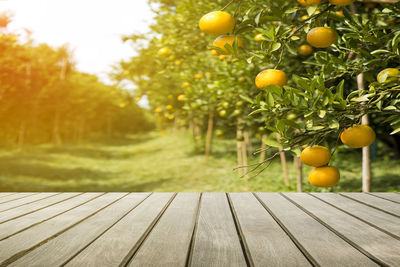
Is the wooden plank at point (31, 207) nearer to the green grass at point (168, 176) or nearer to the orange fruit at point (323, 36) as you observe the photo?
the orange fruit at point (323, 36)

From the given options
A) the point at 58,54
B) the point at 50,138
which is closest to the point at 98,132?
the point at 50,138

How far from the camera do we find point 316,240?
4.72ft

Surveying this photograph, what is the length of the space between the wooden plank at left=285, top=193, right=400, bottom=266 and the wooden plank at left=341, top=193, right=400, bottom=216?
0.97ft

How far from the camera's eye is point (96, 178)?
1060 cm

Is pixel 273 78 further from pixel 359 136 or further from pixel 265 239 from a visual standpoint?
pixel 265 239

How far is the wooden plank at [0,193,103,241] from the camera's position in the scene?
163 cm

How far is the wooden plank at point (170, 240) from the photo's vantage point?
1208mm

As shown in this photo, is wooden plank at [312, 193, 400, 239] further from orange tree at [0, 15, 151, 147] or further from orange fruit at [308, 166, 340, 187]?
orange tree at [0, 15, 151, 147]

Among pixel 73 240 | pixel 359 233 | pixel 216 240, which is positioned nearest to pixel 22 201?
pixel 73 240

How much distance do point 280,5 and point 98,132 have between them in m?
37.8

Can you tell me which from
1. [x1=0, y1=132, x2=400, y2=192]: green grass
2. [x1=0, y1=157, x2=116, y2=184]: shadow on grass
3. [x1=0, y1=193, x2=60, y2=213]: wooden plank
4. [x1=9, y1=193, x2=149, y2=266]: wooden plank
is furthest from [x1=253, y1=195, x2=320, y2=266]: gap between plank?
[x1=0, y1=157, x2=116, y2=184]: shadow on grass

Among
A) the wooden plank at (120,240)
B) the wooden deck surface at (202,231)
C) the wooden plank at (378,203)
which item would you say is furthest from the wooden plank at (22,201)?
the wooden plank at (378,203)

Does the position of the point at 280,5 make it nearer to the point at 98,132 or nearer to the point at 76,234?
the point at 76,234

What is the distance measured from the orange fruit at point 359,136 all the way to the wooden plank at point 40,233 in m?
1.47
